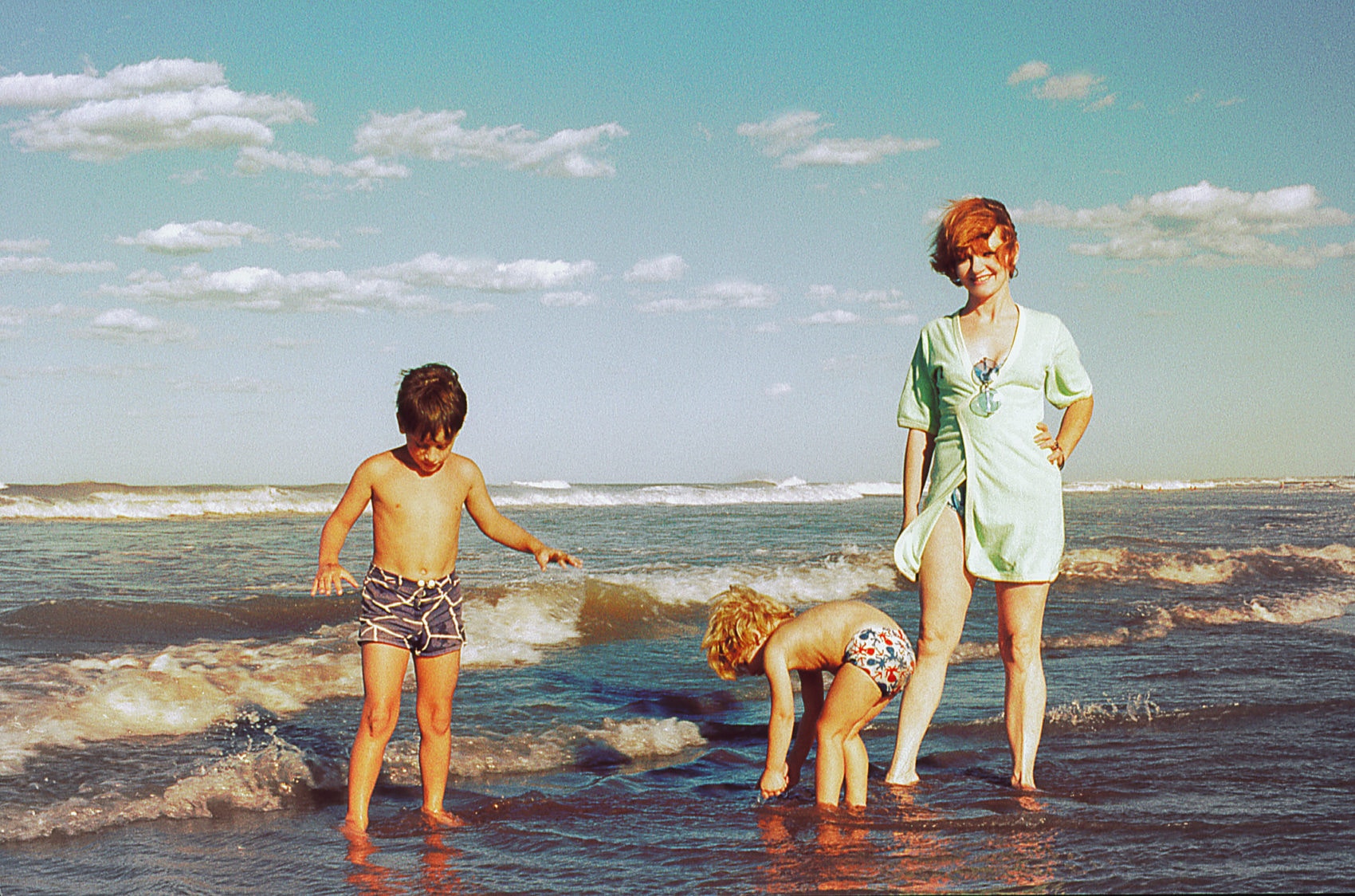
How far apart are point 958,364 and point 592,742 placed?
2854 mm

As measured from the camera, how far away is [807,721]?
470 centimetres

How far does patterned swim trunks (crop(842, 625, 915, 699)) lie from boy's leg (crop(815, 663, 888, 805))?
0.10ft

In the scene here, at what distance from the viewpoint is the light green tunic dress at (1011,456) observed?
13.8ft

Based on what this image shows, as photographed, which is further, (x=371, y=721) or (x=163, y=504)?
(x=163, y=504)

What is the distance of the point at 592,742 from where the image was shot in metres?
5.62

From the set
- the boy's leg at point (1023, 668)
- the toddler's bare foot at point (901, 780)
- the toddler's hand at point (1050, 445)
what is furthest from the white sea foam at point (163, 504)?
the toddler's hand at point (1050, 445)

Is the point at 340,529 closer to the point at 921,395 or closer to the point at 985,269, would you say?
the point at 921,395

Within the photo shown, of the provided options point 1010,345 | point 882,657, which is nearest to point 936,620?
point 882,657

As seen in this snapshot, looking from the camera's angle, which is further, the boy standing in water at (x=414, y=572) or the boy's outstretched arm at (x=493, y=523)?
the boy's outstretched arm at (x=493, y=523)

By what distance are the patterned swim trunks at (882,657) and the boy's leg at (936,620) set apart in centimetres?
12

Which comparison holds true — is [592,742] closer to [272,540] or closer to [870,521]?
[272,540]

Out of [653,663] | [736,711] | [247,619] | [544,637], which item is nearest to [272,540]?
[247,619]

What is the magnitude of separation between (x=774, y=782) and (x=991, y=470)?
5.09 feet

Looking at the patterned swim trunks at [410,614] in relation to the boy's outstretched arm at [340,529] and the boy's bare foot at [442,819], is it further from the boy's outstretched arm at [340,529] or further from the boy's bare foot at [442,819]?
the boy's bare foot at [442,819]
